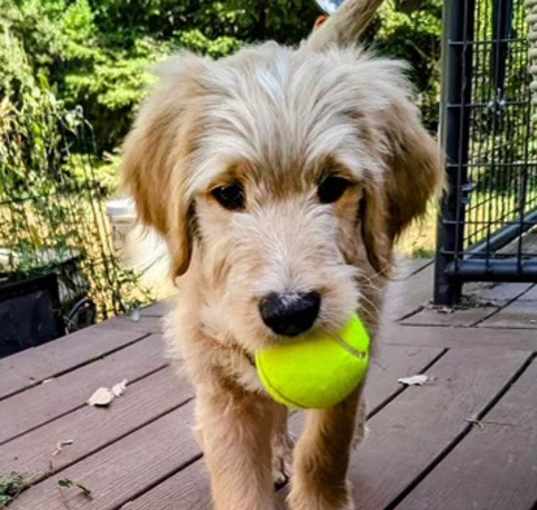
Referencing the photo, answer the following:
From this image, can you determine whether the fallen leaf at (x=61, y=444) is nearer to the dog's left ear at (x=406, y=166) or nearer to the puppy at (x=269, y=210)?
the puppy at (x=269, y=210)

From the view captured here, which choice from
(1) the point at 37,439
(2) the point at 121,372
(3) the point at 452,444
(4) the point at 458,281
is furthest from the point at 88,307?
(3) the point at 452,444

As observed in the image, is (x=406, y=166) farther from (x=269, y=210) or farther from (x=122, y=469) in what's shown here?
(x=122, y=469)

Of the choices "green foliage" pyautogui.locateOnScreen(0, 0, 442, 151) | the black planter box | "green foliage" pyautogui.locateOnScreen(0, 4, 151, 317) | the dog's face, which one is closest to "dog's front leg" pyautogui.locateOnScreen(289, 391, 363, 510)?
the dog's face

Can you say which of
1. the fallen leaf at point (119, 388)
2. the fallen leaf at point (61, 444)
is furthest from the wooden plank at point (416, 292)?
the fallen leaf at point (61, 444)

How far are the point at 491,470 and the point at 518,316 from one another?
1.39 meters

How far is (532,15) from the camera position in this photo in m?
2.02

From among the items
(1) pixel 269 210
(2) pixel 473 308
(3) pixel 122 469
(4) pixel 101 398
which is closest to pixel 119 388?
(4) pixel 101 398

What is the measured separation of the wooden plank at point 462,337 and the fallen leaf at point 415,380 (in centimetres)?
23

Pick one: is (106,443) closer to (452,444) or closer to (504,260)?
(452,444)

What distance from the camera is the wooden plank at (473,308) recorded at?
3.34m

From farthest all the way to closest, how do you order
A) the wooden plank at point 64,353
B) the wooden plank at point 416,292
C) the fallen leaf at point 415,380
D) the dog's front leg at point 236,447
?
the wooden plank at point 416,292 < the wooden plank at point 64,353 < the fallen leaf at point 415,380 < the dog's front leg at point 236,447

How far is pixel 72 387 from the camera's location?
282cm

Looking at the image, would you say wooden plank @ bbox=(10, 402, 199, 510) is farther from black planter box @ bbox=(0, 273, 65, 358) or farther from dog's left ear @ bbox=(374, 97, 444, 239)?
black planter box @ bbox=(0, 273, 65, 358)

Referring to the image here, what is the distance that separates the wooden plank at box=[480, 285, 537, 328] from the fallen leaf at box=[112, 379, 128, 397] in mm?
1471
